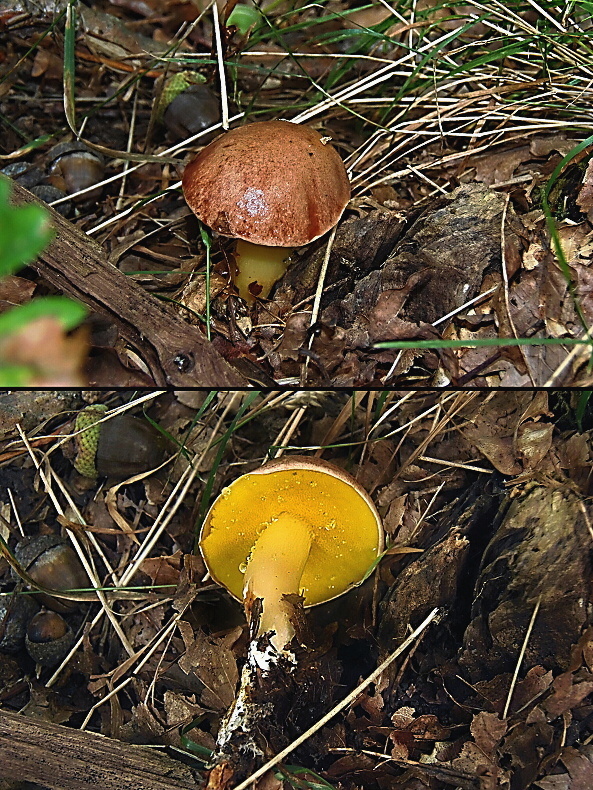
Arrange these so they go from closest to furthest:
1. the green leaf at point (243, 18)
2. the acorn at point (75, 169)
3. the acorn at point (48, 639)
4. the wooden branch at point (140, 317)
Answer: the wooden branch at point (140, 317)
the acorn at point (48, 639)
the acorn at point (75, 169)
the green leaf at point (243, 18)

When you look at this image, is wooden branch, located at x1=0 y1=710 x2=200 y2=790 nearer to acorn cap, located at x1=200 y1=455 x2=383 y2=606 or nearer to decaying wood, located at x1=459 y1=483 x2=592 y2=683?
acorn cap, located at x1=200 y1=455 x2=383 y2=606

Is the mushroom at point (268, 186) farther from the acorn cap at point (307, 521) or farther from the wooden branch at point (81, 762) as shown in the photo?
the wooden branch at point (81, 762)

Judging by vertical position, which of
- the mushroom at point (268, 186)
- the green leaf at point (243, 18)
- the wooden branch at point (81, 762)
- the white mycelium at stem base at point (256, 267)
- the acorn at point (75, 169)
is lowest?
the wooden branch at point (81, 762)

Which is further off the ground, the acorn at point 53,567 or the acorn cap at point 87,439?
the acorn cap at point 87,439

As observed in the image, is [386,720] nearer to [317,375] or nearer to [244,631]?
[244,631]

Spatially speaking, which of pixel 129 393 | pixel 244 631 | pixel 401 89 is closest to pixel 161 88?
pixel 401 89

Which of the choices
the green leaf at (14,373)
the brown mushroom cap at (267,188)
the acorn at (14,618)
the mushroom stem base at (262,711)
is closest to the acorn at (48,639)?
the acorn at (14,618)

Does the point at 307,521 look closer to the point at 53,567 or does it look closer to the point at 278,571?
the point at 278,571
